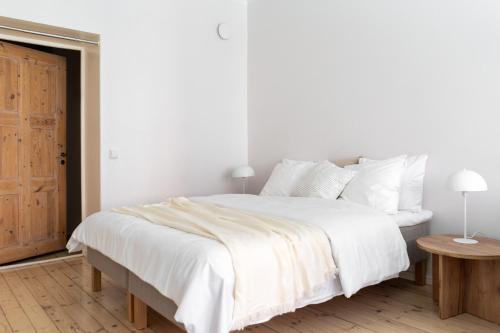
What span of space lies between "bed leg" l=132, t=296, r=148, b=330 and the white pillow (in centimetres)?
174

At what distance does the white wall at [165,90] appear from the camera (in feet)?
13.0

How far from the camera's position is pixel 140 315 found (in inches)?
94.0

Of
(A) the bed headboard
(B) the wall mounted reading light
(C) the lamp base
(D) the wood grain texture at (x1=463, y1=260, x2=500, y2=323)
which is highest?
(B) the wall mounted reading light

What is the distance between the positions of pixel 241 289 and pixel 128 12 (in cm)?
337

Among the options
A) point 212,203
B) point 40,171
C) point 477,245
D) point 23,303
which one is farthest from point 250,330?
point 40,171

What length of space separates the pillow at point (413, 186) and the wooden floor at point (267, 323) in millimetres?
628

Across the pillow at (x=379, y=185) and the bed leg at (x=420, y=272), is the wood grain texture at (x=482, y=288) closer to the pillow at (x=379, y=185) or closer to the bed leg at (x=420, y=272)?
the bed leg at (x=420, y=272)

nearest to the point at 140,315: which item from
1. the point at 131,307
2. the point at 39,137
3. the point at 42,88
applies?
the point at 131,307

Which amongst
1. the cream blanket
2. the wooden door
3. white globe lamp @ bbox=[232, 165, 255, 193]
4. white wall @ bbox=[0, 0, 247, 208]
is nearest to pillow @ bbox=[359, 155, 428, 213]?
the cream blanket

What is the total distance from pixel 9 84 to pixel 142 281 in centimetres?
269

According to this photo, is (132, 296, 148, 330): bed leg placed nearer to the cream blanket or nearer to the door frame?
the cream blanket

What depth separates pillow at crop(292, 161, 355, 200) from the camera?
328 cm

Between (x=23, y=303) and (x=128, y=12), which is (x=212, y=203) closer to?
(x=23, y=303)

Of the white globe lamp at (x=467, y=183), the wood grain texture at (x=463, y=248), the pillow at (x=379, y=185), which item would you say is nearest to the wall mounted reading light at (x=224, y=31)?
the pillow at (x=379, y=185)
